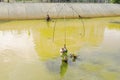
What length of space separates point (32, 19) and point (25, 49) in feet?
54.3

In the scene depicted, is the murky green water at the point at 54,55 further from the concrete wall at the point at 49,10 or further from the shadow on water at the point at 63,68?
the concrete wall at the point at 49,10

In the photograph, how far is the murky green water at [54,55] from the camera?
13.6 metres

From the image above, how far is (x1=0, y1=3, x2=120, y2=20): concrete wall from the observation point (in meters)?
34.0

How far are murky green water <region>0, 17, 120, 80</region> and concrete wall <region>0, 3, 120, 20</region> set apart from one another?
7.77m

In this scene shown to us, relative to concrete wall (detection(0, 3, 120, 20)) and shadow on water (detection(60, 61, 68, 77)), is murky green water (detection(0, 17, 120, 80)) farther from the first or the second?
concrete wall (detection(0, 3, 120, 20))

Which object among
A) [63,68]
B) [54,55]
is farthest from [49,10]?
[63,68]

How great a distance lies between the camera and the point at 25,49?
1845cm

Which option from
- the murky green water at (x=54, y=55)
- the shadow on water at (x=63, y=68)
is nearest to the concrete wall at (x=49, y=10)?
the murky green water at (x=54, y=55)

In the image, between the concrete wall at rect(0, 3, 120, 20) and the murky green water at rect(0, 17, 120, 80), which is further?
the concrete wall at rect(0, 3, 120, 20)

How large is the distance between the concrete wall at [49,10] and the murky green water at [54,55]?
306 inches

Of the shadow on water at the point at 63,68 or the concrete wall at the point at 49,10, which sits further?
the concrete wall at the point at 49,10

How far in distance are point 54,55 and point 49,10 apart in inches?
791

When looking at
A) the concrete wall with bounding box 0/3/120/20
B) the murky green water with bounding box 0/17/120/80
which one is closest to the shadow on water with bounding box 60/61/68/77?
the murky green water with bounding box 0/17/120/80

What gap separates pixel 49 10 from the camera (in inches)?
1428
